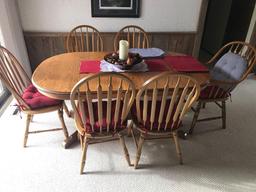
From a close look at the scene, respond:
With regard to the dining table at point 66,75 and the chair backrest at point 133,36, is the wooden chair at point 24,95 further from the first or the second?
the chair backrest at point 133,36

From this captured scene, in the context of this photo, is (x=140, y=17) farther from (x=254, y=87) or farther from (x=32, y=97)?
(x=254, y=87)

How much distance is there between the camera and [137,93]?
139 cm

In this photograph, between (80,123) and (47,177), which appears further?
(47,177)

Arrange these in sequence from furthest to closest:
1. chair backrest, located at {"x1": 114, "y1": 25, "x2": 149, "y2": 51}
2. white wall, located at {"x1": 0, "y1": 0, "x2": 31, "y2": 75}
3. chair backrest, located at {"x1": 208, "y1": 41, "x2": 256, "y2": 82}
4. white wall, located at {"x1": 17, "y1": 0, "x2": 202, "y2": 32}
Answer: white wall, located at {"x1": 17, "y1": 0, "x2": 202, "y2": 32} < chair backrest, located at {"x1": 114, "y1": 25, "x2": 149, "y2": 51} < white wall, located at {"x1": 0, "y1": 0, "x2": 31, "y2": 75} < chair backrest, located at {"x1": 208, "y1": 41, "x2": 256, "y2": 82}

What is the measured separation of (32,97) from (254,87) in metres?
2.99

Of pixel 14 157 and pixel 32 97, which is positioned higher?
pixel 32 97

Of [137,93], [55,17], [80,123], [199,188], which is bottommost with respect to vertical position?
[199,188]

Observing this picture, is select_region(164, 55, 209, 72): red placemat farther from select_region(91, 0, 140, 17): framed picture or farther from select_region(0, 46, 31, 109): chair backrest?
select_region(0, 46, 31, 109): chair backrest

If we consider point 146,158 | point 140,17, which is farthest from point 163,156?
point 140,17

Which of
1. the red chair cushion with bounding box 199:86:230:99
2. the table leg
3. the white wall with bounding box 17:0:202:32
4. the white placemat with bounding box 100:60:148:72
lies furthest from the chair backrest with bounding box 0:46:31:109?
the red chair cushion with bounding box 199:86:230:99

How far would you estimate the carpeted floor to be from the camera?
160cm

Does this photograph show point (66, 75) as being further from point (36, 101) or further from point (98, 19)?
point (98, 19)

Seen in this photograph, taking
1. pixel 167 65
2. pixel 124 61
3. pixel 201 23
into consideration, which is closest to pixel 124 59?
pixel 124 61

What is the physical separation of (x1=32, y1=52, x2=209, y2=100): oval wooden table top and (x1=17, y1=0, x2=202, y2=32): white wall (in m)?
0.93
